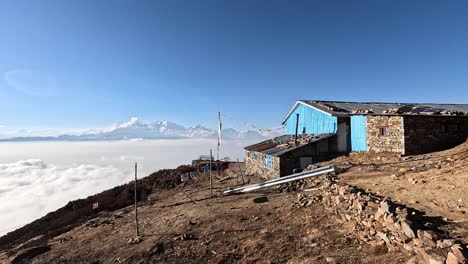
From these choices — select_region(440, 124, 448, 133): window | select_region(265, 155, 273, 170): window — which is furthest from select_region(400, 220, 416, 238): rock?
select_region(440, 124, 448, 133): window

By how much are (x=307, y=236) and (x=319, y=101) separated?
25.5 meters

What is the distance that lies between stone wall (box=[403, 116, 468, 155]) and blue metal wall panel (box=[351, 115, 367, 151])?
3719 millimetres

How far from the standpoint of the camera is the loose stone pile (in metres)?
6.29

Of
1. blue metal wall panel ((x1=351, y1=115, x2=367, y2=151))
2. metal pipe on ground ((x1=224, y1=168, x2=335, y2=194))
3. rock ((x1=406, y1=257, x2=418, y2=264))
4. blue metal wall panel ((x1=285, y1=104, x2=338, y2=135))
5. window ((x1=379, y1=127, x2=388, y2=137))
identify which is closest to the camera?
rock ((x1=406, y1=257, x2=418, y2=264))

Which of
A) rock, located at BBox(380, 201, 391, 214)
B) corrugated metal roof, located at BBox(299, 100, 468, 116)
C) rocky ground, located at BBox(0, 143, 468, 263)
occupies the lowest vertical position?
rocky ground, located at BBox(0, 143, 468, 263)

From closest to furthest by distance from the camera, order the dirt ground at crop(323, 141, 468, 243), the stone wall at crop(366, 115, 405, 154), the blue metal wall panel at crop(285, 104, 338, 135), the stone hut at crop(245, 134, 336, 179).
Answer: the dirt ground at crop(323, 141, 468, 243) < the stone wall at crop(366, 115, 405, 154) < the stone hut at crop(245, 134, 336, 179) < the blue metal wall panel at crop(285, 104, 338, 135)

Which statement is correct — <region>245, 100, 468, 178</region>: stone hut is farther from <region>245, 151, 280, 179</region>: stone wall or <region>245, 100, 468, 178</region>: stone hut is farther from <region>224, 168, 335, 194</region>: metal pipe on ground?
<region>224, 168, 335, 194</region>: metal pipe on ground

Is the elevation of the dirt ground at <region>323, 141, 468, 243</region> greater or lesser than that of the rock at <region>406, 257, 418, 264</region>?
greater

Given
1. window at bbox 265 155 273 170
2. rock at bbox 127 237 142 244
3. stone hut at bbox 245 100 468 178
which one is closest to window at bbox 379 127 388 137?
stone hut at bbox 245 100 468 178

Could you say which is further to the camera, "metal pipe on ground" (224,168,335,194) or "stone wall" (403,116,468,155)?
"stone wall" (403,116,468,155)

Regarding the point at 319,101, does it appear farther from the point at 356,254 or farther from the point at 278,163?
the point at 356,254

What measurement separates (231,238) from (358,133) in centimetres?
1803

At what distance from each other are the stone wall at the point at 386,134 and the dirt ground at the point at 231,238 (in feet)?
34.2

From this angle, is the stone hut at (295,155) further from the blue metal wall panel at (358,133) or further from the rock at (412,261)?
the rock at (412,261)
